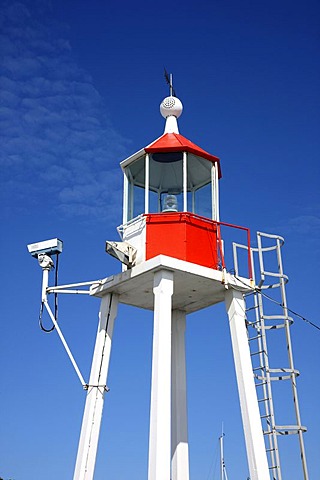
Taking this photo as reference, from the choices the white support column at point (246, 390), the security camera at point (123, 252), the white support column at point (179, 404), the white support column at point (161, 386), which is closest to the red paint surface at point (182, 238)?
the security camera at point (123, 252)

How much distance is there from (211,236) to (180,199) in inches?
64.6

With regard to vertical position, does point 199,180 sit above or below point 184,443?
above

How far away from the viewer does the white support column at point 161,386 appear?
1741 centimetres

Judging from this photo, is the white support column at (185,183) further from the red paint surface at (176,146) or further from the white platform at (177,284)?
the white platform at (177,284)

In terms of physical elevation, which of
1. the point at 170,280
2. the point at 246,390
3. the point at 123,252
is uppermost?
the point at 123,252

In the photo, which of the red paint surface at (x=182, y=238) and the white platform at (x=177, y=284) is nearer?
the white platform at (x=177, y=284)

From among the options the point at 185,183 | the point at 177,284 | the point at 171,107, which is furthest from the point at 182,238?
the point at 171,107

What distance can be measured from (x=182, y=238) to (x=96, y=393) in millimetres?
5183

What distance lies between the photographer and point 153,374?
18.6 m

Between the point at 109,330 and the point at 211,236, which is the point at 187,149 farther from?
the point at 109,330

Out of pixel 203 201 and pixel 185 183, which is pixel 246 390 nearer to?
pixel 203 201

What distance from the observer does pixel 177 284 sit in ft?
68.0

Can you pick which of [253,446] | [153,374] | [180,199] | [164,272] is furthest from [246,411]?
[180,199]

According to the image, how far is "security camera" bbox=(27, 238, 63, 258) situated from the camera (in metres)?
22.3
